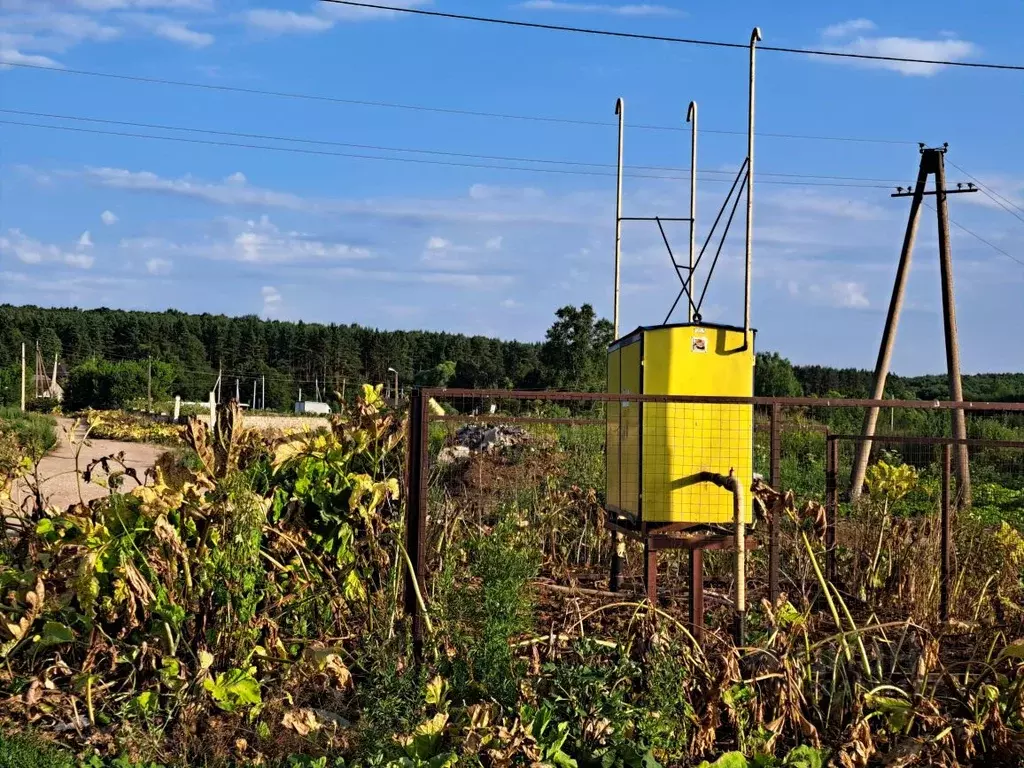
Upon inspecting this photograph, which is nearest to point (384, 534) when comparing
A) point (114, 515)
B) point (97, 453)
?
point (114, 515)

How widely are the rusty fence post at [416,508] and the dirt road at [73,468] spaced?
4.28 ft

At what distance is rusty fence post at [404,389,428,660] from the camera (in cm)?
559

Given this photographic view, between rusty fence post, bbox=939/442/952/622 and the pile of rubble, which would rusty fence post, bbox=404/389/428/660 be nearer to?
rusty fence post, bbox=939/442/952/622

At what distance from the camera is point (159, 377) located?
203 ft

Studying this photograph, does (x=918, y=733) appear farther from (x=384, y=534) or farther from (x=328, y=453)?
(x=328, y=453)

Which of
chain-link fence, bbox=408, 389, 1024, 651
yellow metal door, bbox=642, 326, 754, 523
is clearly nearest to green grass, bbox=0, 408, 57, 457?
chain-link fence, bbox=408, 389, 1024, 651

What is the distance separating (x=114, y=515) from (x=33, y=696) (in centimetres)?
98

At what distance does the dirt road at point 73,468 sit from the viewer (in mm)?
9061

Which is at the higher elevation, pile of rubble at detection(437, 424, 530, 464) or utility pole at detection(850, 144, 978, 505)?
utility pole at detection(850, 144, 978, 505)

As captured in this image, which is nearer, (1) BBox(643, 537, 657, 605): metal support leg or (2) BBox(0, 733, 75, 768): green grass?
(2) BBox(0, 733, 75, 768): green grass

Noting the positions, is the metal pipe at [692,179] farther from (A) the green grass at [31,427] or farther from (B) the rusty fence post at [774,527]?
(A) the green grass at [31,427]

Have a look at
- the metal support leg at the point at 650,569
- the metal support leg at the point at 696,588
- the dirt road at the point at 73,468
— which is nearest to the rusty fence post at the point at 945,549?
the metal support leg at the point at 696,588

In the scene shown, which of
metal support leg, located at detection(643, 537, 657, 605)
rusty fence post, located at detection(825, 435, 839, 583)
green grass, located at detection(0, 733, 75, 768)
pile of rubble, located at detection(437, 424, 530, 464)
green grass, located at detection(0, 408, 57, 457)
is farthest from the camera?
green grass, located at detection(0, 408, 57, 457)

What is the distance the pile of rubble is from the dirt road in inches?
149
